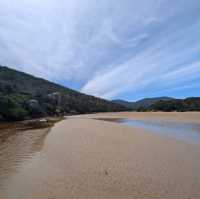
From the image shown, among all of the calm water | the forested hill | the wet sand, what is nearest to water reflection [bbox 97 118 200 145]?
the calm water

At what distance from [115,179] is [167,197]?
1.72 metres

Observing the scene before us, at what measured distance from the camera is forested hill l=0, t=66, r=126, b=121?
41231 millimetres

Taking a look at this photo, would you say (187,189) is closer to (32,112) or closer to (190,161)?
(190,161)

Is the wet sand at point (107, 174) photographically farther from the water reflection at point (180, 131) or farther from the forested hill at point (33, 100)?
the forested hill at point (33, 100)

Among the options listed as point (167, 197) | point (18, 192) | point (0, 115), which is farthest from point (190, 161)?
point (0, 115)

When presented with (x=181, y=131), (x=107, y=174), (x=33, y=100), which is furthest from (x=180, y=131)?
(x=33, y=100)

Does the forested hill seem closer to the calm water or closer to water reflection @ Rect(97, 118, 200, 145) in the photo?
water reflection @ Rect(97, 118, 200, 145)

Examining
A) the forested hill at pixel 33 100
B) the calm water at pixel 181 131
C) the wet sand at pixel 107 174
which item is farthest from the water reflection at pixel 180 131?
the forested hill at pixel 33 100

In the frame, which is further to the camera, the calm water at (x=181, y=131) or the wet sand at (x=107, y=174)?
the calm water at (x=181, y=131)

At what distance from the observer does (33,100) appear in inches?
2243

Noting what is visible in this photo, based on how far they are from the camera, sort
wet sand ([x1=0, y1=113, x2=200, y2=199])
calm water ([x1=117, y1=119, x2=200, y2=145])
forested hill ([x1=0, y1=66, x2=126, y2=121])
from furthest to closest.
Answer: forested hill ([x1=0, y1=66, x2=126, y2=121]) < calm water ([x1=117, y1=119, x2=200, y2=145]) < wet sand ([x1=0, y1=113, x2=200, y2=199])

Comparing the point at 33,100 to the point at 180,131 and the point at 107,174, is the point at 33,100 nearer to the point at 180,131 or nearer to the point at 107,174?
the point at 180,131

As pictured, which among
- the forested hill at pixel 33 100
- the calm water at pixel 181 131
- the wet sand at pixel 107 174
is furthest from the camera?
the forested hill at pixel 33 100

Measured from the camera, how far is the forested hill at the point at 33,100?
41.2m
